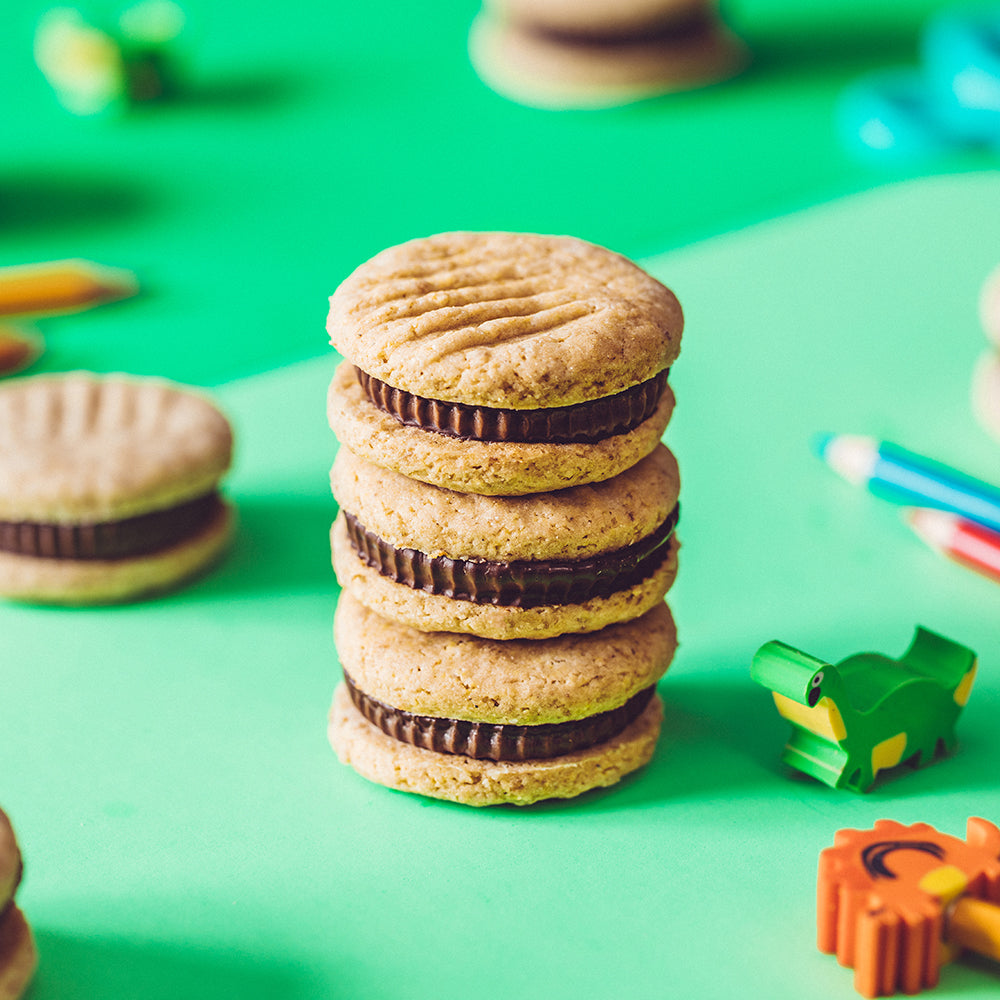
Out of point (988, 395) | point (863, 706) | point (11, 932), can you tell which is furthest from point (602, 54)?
point (11, 932)

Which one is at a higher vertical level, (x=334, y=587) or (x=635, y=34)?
(x=635, y=34)

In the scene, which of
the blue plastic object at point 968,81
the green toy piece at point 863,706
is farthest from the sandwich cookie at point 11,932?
the blue plastic object at point 968,81

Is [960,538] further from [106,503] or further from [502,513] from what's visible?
[106,503]

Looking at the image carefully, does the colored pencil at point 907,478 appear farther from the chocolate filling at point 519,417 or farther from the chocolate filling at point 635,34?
the chocolate filling at point 635,34

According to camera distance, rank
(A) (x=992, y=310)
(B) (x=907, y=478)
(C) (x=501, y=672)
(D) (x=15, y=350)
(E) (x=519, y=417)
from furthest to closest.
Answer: (D) (x=15, y=350), (A) (x=992, y=310), (B) (x=907, y=478), (C) (x=501, y=672), (E) (x=519, y=417)

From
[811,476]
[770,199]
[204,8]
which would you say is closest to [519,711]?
[811,476]

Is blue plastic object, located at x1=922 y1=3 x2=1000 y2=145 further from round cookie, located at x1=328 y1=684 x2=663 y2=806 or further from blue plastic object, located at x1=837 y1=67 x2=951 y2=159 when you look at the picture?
round cookie, located at x1=328 y1=684 x2=663 y2=806

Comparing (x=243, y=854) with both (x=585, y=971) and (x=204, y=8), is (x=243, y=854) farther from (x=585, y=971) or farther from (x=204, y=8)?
(x=204, y=8)
